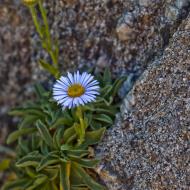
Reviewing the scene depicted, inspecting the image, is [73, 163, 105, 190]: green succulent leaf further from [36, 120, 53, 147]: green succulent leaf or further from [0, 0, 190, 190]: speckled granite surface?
[36, 120, 53, 147]: green succulent leaf

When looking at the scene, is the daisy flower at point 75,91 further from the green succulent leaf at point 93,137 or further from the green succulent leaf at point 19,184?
the green succulent leaf at point 19,184

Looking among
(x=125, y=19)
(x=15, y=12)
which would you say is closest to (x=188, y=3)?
(x=125, y=19)

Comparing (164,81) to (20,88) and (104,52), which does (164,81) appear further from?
(20,88)

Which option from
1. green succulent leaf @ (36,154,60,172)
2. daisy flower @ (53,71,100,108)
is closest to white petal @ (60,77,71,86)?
daisy flower @ (53,71,100,108)

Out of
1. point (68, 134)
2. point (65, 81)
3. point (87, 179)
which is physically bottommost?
point (87, 179)

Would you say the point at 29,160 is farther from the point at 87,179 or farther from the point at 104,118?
the point at 104,118

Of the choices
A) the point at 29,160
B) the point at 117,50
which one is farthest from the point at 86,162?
the point at 117,50
